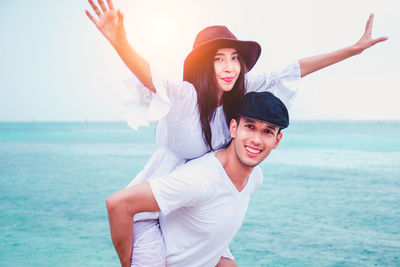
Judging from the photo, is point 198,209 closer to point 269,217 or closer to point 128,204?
point 128,204

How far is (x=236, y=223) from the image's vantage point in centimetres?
249

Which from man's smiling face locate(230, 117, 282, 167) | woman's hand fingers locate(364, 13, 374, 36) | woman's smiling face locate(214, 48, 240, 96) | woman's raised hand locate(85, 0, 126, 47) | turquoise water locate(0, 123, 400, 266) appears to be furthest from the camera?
turquoise water locate(0, 123, 400, 266)

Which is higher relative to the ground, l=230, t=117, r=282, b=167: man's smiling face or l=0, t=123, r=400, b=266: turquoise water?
l=230, t=117, r=282, b=167: man's smiling face

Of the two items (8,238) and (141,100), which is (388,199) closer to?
(8,238)

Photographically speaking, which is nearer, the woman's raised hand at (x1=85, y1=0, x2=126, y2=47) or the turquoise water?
the woman's raised hand at (x1=85, y1=0, x2=126, y2=47)

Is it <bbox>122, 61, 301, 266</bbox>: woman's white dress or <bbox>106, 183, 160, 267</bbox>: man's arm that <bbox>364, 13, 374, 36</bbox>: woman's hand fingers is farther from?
<bbox>106, 183, 160, 267</bbox>: man's arm

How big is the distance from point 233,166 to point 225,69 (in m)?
0.59

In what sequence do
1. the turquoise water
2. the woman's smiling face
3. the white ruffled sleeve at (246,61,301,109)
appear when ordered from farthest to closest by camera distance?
the turquoise water → the white ruffled sleeve at (246,61,301,109) → the woman's smiling face

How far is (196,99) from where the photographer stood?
241 cm

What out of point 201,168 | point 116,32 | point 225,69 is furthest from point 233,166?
point 116,32

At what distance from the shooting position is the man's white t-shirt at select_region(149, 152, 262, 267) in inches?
87.3

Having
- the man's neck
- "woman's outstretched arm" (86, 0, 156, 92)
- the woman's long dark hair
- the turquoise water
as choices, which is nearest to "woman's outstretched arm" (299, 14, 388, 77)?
the woman's long dark hair

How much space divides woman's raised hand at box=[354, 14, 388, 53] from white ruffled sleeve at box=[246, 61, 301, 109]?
45 centimetres

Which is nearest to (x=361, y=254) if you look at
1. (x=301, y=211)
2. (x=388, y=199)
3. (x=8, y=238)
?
(x=301, y=211)
